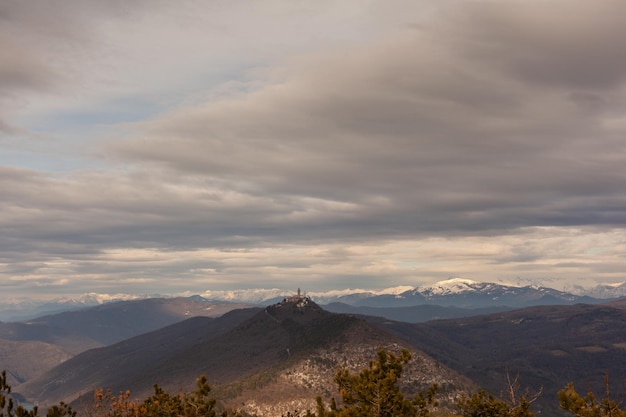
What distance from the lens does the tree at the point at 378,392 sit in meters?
50.7

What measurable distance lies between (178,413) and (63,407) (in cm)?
1071

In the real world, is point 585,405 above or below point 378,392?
below

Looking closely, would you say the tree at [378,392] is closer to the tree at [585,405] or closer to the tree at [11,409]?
the tree at [585,405]

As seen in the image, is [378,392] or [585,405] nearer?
[585,405]

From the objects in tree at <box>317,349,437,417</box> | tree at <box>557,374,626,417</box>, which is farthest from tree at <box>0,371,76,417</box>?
tree at <box>557,374,626,417</box>

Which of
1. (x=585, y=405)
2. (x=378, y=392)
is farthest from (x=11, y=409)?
(x=585, y=405)

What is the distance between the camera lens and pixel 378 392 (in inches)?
2004

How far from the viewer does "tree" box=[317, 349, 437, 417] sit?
5069 cm

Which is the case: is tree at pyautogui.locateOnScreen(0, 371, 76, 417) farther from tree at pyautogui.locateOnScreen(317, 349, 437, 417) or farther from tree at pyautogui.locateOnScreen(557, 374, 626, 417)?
Result: tree at pyautogui.locateOnScreen(557, 374, 626, 417)

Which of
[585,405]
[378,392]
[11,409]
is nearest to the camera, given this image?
[585,405]

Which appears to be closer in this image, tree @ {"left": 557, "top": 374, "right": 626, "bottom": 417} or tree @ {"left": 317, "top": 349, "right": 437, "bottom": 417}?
tree @ {"left": 557, "top": 374, "right": 626, "bottom": 417}

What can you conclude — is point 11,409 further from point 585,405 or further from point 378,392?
point 585,405

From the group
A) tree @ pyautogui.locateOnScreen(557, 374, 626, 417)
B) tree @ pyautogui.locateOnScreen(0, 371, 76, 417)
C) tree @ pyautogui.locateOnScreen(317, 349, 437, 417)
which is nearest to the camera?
tree @ pyautogui.locateOnScreen(557, 374, 626, 417)

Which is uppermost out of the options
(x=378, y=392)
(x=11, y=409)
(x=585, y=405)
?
(x=11, y=409)
